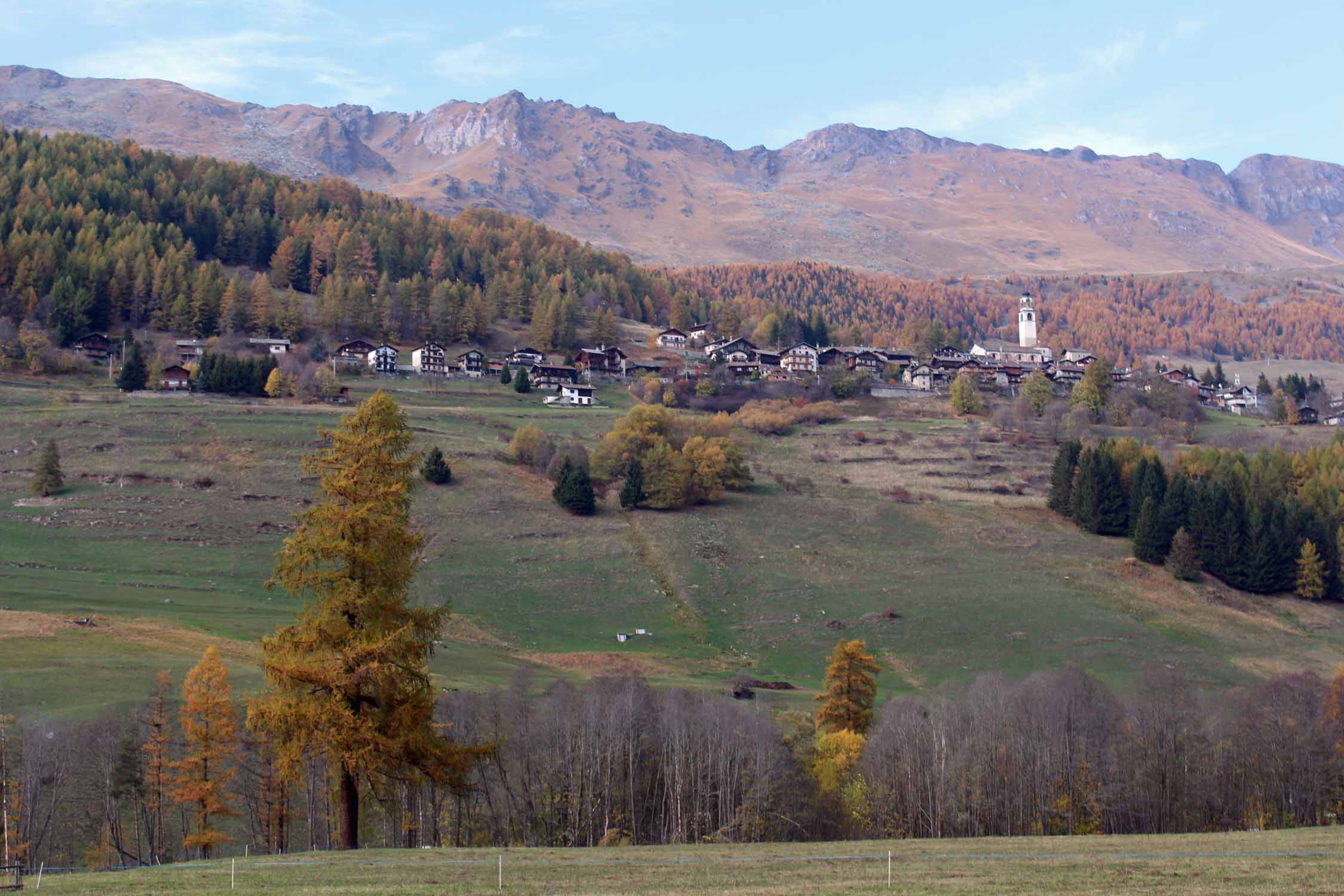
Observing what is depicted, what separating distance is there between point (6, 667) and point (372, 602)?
3550 centimetres

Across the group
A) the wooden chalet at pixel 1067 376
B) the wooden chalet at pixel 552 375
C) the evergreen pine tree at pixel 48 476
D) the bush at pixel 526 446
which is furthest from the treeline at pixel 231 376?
the wooden chalet at pixel 1067 376

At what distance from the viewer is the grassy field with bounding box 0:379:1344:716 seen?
65438mm

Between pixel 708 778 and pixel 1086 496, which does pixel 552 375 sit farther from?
pixel 708 778

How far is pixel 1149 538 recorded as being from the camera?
102062 mm

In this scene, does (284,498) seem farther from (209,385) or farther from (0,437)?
(209,385)

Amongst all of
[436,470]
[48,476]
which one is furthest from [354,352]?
A: [48,476]

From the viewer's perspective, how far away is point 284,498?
9688 centimetres

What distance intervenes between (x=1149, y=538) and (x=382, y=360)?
366 feet

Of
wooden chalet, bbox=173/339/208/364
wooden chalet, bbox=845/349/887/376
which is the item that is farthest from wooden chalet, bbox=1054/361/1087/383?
wooden chalet, bbox=173/339/208/364

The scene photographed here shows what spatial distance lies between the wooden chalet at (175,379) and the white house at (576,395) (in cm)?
4761

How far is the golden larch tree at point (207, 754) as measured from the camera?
36.5 meters

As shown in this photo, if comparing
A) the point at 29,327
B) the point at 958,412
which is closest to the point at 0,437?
the point at 29,327

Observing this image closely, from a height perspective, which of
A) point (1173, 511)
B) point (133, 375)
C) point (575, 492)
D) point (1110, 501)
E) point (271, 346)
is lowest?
point (1173, 511)

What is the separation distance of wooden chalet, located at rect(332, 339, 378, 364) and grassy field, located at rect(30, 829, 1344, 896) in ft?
493
